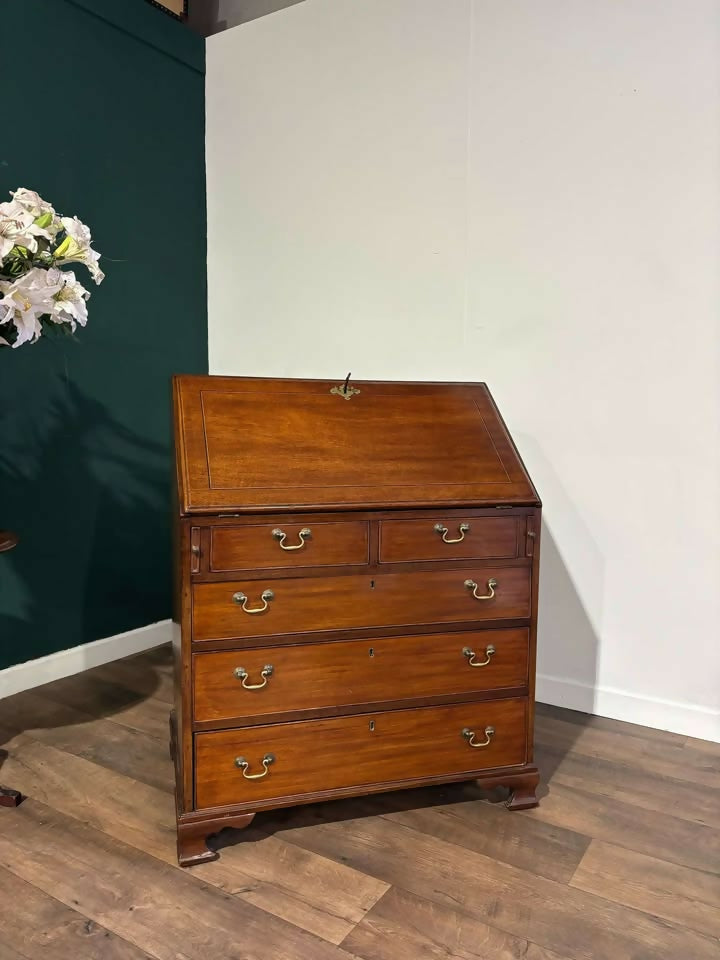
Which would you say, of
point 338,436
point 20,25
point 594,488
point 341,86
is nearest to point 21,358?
point 20,25

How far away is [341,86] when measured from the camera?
2.95m

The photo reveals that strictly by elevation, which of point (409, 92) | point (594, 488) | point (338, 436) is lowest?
point (594, 488)

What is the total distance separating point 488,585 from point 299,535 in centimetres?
54

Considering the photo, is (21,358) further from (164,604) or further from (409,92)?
(409,92)

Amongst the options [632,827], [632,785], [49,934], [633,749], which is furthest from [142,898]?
[633,749]

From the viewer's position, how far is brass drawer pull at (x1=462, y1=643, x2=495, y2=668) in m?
Answer: 1.94

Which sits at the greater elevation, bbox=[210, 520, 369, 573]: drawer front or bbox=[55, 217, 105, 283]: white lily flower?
bbox=[55, 217, 105, 283]: white lily flower

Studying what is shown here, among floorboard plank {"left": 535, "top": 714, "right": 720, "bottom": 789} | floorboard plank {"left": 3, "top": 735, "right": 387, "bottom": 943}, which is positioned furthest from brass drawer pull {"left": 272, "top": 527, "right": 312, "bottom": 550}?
floorboard plank {"left": 535, "top": 714, "right": 720, "bottom": 789}

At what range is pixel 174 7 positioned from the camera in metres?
3.18

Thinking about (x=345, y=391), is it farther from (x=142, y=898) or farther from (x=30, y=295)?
(x=142, y=898)

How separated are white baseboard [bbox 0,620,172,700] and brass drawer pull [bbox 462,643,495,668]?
Answer: 171 cm

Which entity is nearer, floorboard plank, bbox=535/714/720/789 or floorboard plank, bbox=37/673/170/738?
floorboard plank, bbox=535/714/720/789

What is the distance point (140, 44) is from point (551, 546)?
260 centimetres

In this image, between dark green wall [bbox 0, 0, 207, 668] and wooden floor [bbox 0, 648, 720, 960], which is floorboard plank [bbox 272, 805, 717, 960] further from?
dark green wall [bbox 0, 0, 207, 668]
